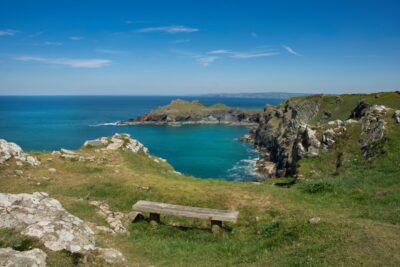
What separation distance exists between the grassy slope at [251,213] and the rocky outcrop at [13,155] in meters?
1.17

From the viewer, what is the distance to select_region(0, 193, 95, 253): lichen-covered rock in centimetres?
1214

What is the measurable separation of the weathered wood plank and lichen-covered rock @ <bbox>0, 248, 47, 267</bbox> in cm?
814

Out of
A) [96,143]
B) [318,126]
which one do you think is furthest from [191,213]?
[318,126]

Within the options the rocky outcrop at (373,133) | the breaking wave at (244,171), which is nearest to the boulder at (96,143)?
the rocky outcrop at (373,133)

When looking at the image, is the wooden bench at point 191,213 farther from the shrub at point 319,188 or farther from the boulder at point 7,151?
the boulder at point 7,151

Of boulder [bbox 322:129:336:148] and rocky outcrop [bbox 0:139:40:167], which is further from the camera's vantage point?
boulder [bbox 322:129:336:148]

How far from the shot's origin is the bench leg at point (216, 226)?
17.8 meters

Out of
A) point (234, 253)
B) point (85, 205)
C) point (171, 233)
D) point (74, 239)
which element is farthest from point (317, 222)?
point (85, 205)

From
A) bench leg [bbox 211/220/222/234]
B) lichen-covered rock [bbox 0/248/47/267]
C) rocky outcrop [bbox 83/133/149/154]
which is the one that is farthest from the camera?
rocky outcrop [bbox 83/133/149/154]

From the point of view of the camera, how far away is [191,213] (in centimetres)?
1827

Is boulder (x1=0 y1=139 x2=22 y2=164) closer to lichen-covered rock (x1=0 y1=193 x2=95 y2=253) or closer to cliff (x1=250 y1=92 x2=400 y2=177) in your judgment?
lichen-covered rock (x1=0 y1=193 x2=95 y2=253)

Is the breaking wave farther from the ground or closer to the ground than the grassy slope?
closer to the ground

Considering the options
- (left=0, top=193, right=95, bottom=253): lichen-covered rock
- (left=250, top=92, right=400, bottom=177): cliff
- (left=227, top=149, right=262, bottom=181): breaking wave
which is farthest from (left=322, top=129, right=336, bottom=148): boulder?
(left=227, top=149, right=262, bottom=181): breaking wave

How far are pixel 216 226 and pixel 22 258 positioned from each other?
32.4ft
